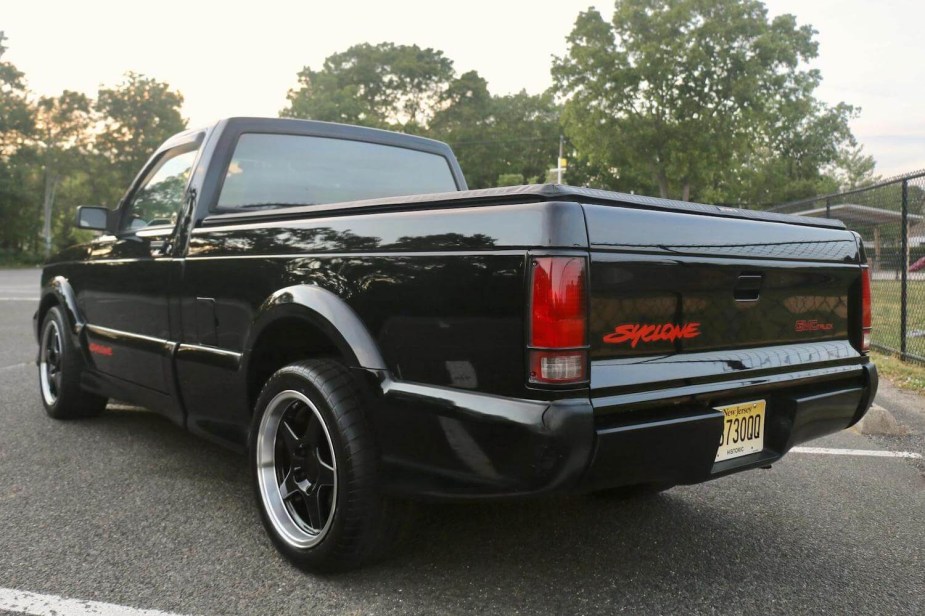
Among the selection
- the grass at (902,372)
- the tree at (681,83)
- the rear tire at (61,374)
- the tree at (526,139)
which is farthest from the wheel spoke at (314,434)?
the tree at (526,139)

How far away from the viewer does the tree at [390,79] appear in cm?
5566

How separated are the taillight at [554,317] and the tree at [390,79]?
53960 mm

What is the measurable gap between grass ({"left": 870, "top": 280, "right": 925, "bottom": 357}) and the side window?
6739mm

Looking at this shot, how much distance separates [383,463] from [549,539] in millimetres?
961

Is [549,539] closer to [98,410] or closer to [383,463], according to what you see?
[383,463]

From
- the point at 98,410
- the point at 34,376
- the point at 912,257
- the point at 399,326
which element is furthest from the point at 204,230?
the point at 912,257

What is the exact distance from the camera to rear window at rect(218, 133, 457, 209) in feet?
12.1

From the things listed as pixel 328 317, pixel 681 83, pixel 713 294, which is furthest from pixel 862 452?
pixel 681 83

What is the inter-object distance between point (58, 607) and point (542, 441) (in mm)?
1680

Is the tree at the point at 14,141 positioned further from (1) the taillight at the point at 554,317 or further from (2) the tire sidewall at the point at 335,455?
(1) the taillight at the point at 554,317

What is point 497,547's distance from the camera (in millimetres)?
2938

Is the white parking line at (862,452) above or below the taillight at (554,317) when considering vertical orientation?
below

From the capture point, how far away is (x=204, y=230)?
3.38 metres

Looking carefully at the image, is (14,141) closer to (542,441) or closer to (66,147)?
(66,147)
